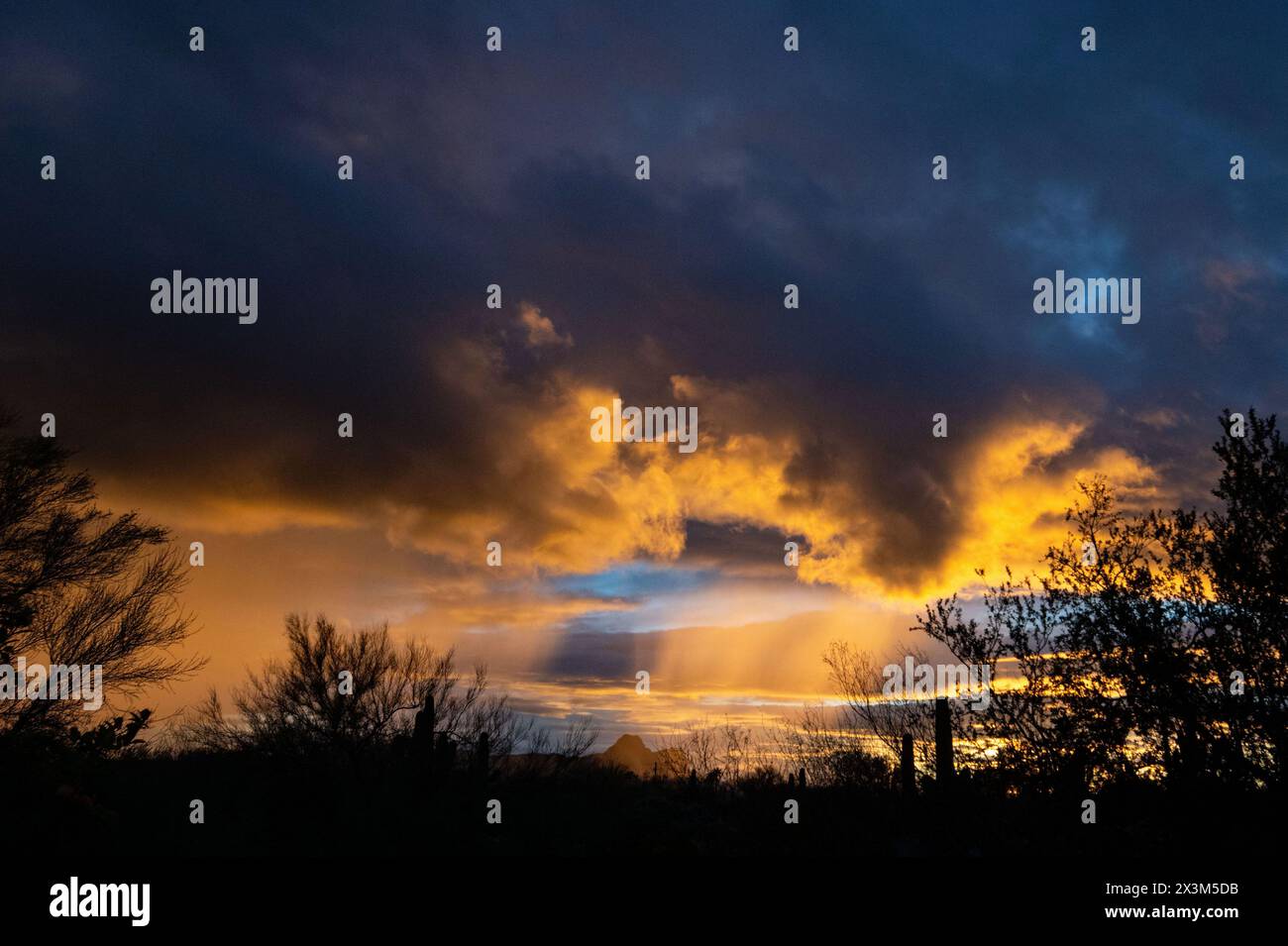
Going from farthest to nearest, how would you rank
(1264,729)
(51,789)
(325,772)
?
(325,772), (51,789), (1264,729)

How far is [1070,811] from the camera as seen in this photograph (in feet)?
43.9

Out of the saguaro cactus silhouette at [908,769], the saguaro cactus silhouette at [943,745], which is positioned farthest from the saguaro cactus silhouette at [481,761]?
the saguaro cactus silhouette at [943,745]

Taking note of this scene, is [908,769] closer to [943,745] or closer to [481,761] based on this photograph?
[943,745]

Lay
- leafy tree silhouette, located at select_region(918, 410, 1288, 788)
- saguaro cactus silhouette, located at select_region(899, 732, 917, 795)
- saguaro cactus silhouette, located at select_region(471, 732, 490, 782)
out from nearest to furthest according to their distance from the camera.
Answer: leafy tree silhouette, located at select_region(918, 410, 1288, 788), saguaro cactus silhouette, located at select_region(899, 732, 917, 795), saguaro cactus silhouette, located at select_region(471, 732, 490, 782)

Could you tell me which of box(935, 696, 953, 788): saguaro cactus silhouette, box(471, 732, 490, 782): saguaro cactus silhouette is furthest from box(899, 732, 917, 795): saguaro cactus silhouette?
box(471, 732, 490, 782): saguaro cactus silhouette

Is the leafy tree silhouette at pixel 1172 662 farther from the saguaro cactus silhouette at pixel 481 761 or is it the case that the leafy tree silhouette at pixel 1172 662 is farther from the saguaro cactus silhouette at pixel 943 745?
the saguaro cactus silhouette at pixel 481 761

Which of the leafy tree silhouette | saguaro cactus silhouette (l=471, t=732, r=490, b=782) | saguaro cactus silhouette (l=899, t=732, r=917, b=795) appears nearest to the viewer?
the leafy tree silhouette

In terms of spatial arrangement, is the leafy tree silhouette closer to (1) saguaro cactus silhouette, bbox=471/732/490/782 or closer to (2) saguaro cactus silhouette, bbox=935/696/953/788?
(2) saguaro cactus silhouette, bbox=935/696/953/788

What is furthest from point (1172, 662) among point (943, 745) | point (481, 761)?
point (481, 761)

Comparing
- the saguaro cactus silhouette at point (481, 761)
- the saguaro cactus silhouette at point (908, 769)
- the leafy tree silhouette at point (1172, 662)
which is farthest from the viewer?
the saguaro cactus silhouette at point (481, 761)
